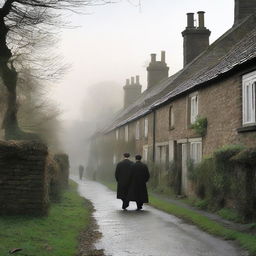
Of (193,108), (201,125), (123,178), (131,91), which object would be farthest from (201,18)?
(131,91)

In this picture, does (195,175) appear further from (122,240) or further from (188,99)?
(122,240)

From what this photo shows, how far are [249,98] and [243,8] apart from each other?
13062 mm

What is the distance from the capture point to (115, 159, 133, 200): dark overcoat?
15.6 metres

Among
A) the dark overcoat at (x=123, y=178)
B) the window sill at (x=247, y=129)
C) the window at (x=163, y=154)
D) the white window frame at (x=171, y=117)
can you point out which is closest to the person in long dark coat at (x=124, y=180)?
the dark overcoat at (x=123, y=178)

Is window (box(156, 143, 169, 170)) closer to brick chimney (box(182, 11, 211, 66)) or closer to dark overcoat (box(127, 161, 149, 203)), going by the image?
dark overcoat (box(127, 161, 149, 203))

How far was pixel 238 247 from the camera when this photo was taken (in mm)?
8641

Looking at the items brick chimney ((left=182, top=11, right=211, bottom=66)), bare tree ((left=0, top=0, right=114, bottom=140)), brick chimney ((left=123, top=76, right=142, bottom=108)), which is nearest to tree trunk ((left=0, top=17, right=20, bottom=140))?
bare tree ((left=0, top=0, right=114, bottom=140))

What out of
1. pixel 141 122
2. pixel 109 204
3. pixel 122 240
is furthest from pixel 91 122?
pixel 122 240

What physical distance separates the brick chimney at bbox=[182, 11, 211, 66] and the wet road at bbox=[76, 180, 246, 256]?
18.9 meters

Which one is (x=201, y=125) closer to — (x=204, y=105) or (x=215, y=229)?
(x=204, y=105)

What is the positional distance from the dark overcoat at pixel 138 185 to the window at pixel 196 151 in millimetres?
3467

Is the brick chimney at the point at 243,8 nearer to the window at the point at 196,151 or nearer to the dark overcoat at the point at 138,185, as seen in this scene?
the window at the point at 196,151

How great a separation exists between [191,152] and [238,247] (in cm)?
1125

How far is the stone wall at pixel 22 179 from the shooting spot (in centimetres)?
1114
